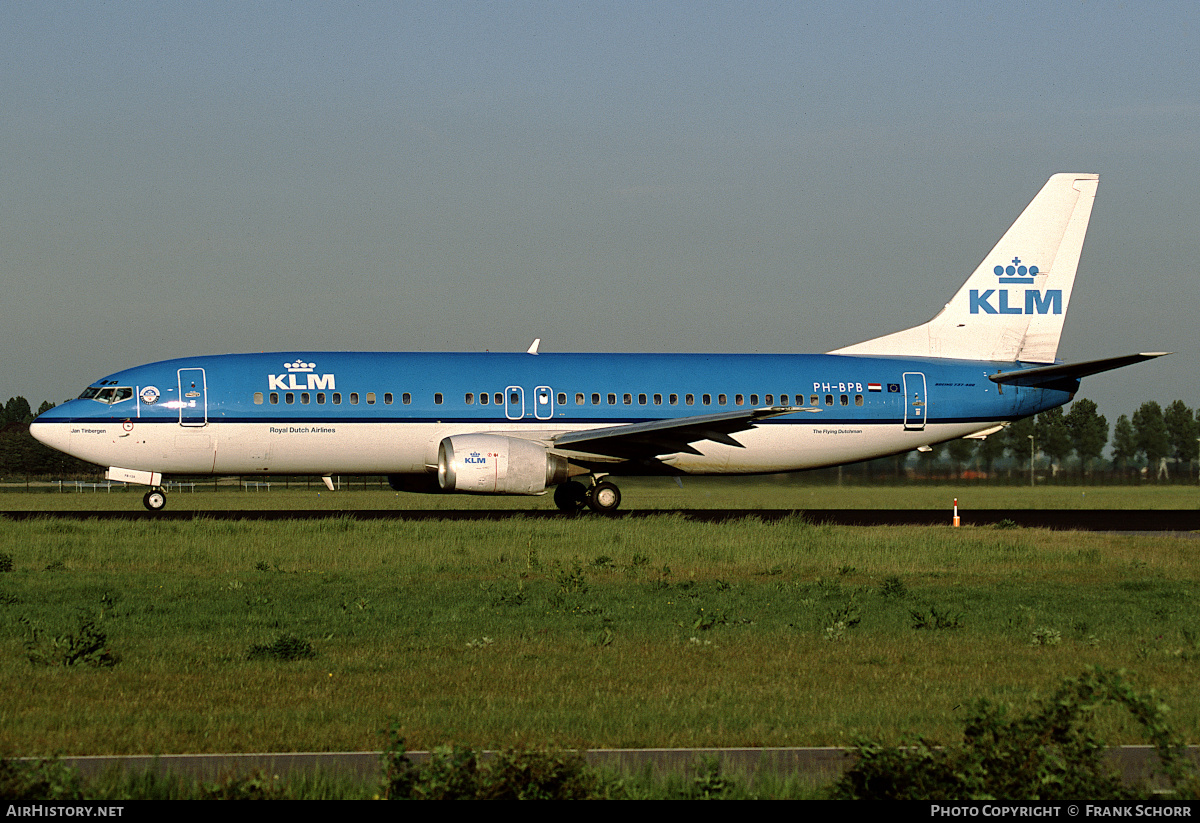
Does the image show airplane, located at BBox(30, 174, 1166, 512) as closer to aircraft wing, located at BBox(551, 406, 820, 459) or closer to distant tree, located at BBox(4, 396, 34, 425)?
aircraft wing, located at BBox(551, 406, 820, 459)

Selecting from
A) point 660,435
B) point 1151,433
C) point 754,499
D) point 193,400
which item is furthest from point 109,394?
point 1151,433

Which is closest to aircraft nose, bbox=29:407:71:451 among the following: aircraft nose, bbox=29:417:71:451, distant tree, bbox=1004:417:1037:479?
aircraft nose, bbox=29:417:71:451

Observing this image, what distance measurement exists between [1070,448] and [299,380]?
248ft

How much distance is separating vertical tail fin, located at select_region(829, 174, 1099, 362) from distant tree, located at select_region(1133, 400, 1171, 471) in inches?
2706

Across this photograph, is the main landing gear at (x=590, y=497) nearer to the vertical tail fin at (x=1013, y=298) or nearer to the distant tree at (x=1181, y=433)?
the vertical tail fin at (x=1013, y=298)

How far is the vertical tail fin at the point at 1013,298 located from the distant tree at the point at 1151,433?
68.7 metres

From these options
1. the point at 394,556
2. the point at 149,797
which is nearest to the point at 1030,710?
the point at 149,797

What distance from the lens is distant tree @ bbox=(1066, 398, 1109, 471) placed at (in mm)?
97938

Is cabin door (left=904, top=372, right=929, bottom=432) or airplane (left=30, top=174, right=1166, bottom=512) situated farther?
cabin door (left=904, top=372, right=929, bottom=432)

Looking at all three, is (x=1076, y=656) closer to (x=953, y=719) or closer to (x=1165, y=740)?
(x=953, y=719)

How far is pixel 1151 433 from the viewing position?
12762 centimetres

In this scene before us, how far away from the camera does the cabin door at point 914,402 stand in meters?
37.2

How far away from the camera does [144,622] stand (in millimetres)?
15820

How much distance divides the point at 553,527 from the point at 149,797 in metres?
20.6
